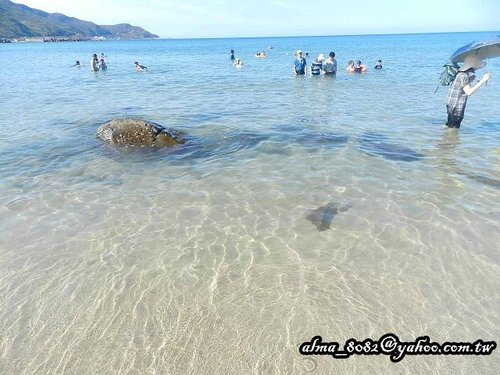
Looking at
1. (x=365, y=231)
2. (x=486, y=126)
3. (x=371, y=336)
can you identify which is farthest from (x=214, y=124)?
(x=371, y=336)

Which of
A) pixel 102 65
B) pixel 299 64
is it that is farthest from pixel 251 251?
pixel 102 65

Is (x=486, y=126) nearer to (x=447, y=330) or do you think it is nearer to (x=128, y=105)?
(x=447, y=330)

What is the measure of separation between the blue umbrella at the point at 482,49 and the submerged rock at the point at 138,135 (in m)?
9.00

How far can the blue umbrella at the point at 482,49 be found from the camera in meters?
10.2

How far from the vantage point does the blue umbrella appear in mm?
10156

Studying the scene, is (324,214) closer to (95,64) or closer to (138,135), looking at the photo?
(138,135)

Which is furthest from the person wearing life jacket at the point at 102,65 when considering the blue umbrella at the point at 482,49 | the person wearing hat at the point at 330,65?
the blue umbrella at the point at 482,49

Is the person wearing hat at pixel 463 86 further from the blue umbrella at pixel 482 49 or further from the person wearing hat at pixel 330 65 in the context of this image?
the person wearing hat at pixel 330 65

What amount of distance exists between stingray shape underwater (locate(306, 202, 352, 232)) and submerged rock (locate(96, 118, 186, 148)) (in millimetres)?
6024

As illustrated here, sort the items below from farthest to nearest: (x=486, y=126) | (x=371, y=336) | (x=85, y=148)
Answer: (x=486, y=126) → (x=85, y=148) → (x=371, y=336)

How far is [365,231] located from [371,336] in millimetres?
2605

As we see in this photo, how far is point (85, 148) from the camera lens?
1189cm

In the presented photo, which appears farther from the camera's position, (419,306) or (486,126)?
(486,126)

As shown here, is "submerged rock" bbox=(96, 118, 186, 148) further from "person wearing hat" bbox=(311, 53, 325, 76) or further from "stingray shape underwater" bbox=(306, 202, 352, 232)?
"person wearing hat" bbox=(311, 53, 325, 76)
